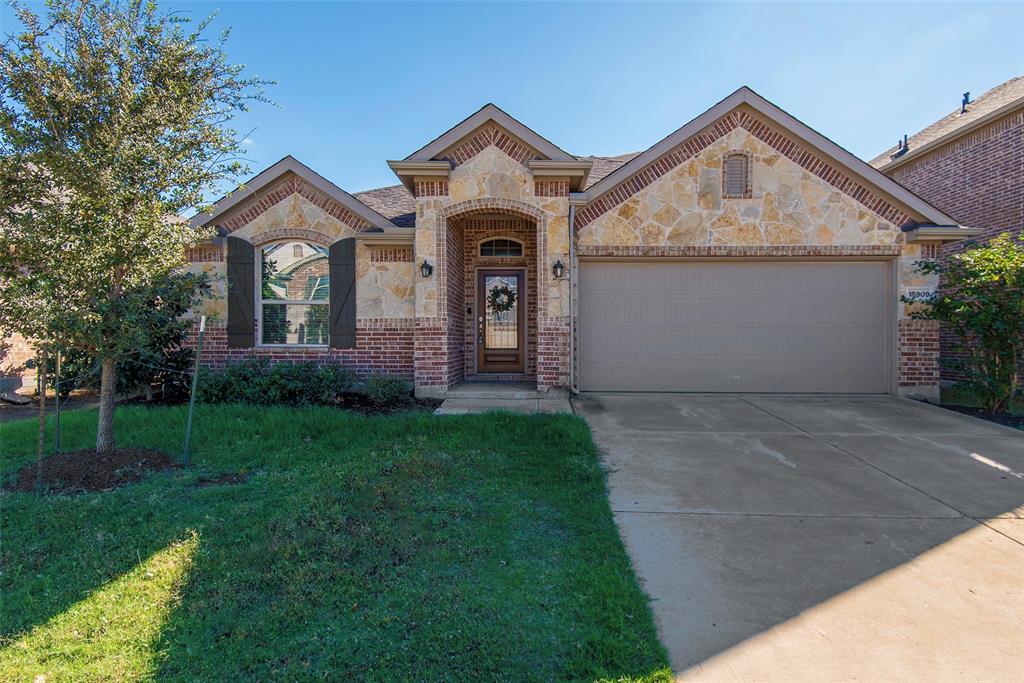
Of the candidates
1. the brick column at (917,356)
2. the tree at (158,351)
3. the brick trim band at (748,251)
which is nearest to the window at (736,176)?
the brick trim band at (748,251)

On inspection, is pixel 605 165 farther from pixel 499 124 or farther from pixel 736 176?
pixel 499 124

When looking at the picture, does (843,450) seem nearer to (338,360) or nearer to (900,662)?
(900,662)

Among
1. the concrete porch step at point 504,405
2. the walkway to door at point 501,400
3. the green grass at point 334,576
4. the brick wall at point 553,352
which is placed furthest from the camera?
the brick wall at point 553,352

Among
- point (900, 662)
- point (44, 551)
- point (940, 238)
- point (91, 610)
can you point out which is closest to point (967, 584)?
point (900, 662)

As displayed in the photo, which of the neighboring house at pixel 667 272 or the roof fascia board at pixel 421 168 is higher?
the roof fascia board at pixel 421 168

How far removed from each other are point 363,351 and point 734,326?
21.8 feet

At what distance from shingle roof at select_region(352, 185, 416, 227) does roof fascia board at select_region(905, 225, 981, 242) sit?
8.52 metres

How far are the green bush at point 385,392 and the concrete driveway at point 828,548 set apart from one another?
3386 mm

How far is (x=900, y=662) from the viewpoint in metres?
2.28

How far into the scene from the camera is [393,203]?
11141 millimetres

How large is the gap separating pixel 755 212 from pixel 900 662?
7.99 meters

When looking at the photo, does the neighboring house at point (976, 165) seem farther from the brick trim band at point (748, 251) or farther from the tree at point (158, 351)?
the tree at point (158, 351)

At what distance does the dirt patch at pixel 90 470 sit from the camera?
4426 mm

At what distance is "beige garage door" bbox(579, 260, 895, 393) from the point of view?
910cm
